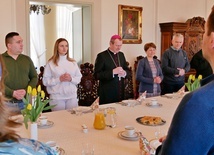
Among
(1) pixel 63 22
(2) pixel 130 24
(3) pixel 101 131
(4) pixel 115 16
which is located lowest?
(3) pixel 101 131

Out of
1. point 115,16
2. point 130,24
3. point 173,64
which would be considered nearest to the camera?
point 173,64

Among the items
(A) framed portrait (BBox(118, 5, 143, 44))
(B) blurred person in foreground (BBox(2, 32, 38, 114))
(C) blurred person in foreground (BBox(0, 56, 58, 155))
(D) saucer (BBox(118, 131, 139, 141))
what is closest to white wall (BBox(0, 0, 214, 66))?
(A) framed portrait (BBox(118, 5, 143, 44))

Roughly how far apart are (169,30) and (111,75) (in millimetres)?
2879

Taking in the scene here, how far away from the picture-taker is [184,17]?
20.9ft

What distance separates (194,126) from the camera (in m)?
0.79

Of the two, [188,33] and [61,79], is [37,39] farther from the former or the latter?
[61,79]

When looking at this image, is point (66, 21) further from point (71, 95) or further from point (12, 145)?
point (12, 145)

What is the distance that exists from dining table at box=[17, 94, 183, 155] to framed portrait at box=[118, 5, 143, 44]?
291 centimetres

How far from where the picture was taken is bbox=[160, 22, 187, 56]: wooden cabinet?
5664 millimetres

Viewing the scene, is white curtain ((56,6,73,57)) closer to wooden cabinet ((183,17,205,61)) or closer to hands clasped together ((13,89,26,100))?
wooden cabinet ((183,17,205,61))

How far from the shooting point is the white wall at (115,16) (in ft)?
14.2

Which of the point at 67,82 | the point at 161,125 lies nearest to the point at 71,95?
the point at 67,82

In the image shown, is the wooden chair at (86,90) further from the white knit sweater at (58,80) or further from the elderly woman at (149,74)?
the white knit sweater at (58,80)

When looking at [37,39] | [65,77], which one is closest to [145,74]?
[65,77]
